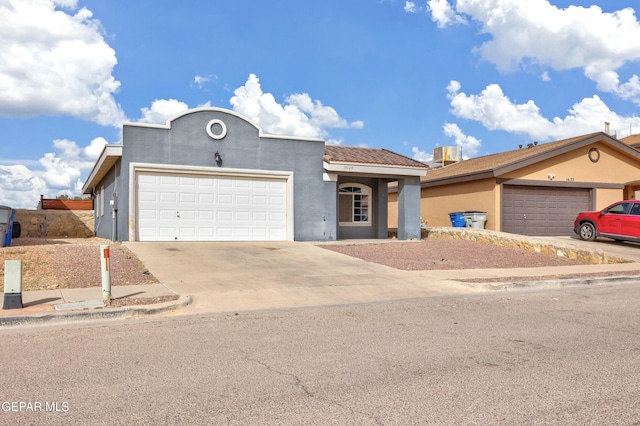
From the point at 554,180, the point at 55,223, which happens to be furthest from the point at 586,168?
the point at 55,223

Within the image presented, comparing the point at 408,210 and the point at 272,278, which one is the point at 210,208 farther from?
the point at 408,210

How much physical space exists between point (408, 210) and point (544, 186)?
7.36 metres

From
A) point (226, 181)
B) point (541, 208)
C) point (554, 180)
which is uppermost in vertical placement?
point (554, 180)

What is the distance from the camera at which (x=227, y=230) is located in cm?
1784

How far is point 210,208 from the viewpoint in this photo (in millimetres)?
17656

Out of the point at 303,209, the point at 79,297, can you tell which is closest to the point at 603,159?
the point at 303,209

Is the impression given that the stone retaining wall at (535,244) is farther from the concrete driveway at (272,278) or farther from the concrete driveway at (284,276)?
the concrete driveway at (272,278)

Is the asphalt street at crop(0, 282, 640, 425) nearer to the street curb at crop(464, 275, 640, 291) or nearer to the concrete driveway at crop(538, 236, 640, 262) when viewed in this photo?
the street curb at crop(464, 275, 640, 291)

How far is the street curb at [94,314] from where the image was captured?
280 inches

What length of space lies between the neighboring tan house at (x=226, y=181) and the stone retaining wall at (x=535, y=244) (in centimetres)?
178

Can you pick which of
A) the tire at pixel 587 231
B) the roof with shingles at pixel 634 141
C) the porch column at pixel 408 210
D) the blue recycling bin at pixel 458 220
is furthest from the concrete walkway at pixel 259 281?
the roof with shingles at pixel 634 141

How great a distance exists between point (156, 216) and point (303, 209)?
5.06 meters

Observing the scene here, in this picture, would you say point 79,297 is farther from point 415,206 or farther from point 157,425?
point 415,206

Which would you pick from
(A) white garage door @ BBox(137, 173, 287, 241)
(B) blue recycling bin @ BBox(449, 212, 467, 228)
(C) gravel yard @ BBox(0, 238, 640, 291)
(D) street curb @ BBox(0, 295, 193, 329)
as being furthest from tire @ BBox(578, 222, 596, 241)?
(D) street curb @ BBox(0, 295, 193, 329)
